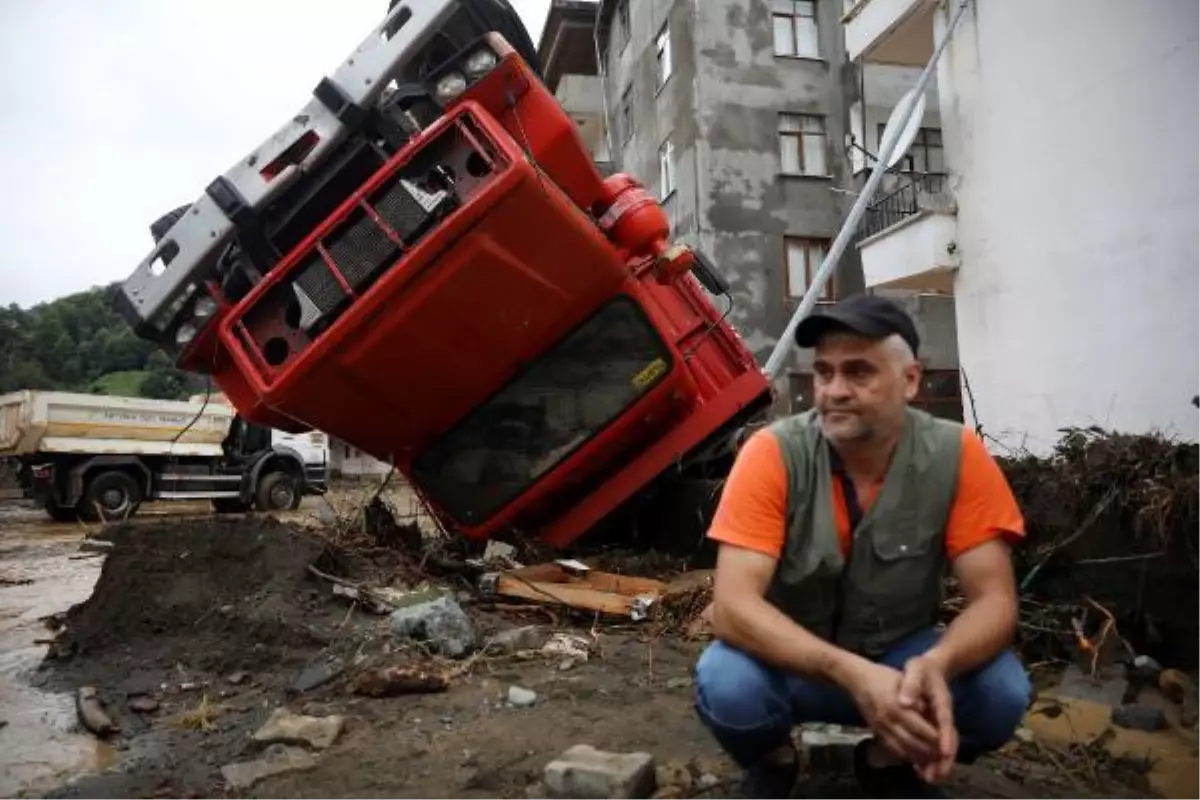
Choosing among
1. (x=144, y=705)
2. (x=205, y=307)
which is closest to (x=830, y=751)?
(x=144, y=705)

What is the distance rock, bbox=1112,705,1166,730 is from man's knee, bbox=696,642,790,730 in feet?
5.37

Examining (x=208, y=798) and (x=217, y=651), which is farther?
(x=217, y=651)

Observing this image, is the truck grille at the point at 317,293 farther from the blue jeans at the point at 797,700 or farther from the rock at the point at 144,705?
the blue jeans at the point at 797,700

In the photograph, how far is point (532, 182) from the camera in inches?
159

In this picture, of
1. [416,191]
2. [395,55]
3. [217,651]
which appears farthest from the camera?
[395,55]

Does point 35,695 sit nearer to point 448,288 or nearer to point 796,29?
point 448,288

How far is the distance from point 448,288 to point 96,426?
1213cm

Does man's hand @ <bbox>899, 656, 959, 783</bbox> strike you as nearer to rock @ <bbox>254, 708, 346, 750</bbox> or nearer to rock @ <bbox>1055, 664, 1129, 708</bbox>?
rock @ <bbox>1055, 664, 1129, 708</bbox>

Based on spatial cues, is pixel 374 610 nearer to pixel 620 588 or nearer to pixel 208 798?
pixel 620 588

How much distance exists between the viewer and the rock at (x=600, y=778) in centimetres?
204

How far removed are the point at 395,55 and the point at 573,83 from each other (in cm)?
1854

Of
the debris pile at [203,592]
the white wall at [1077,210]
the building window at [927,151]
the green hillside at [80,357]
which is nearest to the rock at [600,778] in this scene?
the debris pile at [203,592]

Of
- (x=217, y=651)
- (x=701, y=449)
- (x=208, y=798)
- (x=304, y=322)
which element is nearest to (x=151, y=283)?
(x=304, y=322)

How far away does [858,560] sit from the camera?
6.19 feet
